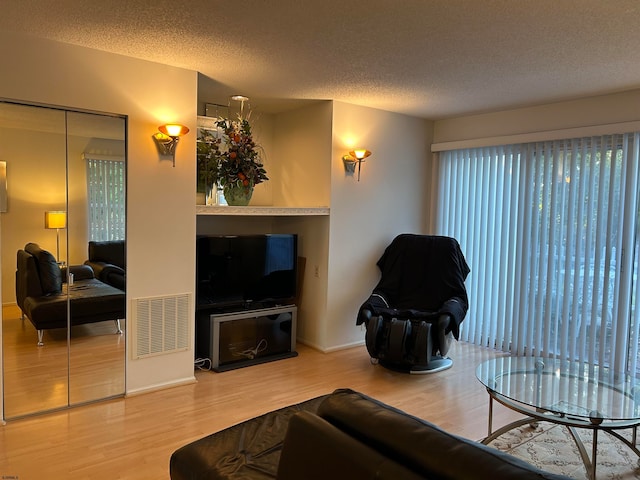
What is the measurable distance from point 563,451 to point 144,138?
11.9 feet

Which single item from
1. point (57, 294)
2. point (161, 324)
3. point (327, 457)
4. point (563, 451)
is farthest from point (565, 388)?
point (57, 294)

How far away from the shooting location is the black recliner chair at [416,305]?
416 cm

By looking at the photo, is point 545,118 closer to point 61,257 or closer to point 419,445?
point 419,445

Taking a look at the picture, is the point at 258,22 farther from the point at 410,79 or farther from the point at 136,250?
the point at 136,250

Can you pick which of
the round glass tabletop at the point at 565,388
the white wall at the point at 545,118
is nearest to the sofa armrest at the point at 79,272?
the round glass tabletop at the point at 565,388

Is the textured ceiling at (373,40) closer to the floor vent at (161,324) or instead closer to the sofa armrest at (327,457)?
the floor vent at (161,324)

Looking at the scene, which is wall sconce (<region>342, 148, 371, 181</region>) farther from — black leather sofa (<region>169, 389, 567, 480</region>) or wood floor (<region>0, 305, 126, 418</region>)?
black leather sofa (<region>169, 389, 567, 480</region>)

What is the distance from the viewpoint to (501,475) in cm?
109

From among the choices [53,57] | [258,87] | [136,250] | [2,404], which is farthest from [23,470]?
[258,87]

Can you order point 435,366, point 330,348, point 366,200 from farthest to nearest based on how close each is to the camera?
point 366,200 < point 330,348 < point 435,366

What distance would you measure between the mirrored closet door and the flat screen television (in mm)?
876

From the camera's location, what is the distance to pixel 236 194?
14.4 feet

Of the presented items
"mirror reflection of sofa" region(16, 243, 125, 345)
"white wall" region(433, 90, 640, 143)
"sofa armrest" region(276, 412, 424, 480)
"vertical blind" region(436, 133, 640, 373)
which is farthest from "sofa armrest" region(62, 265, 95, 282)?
"white wall" region(433, 90, 640, 143)

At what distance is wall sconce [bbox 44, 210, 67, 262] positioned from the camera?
3.21 m
